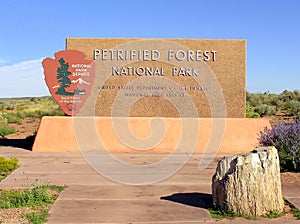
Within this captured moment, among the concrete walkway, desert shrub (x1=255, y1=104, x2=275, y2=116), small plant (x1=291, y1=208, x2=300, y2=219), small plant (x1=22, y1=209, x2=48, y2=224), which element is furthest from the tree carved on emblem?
desert shrub (x1=255, y1=104, x2=275, y2=116)

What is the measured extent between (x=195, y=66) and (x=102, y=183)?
7929mm

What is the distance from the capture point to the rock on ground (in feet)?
21.9

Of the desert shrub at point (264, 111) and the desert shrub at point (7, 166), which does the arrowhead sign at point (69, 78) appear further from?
the desert shrub at point (264, 111)

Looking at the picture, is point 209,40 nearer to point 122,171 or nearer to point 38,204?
point 122,171

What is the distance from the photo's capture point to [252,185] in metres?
6.66

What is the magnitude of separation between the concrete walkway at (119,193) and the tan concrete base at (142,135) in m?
2.14

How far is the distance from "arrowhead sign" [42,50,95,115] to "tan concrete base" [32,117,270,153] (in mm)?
654

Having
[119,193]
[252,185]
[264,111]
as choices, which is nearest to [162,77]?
[119,193]

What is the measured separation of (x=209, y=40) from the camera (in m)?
16.3

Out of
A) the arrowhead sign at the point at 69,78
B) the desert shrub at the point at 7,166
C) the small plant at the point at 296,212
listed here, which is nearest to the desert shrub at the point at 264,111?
the arrowhead sign at the point at 69,78

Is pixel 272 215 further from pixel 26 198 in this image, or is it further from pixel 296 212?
pixel 26 198

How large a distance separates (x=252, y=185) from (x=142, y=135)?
8950 mm

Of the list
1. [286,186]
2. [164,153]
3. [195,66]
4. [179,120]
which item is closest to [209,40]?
[195,66]

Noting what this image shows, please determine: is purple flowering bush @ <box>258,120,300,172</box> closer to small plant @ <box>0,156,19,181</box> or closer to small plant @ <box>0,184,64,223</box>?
small plant @ <box>0,184,64,223</box>
